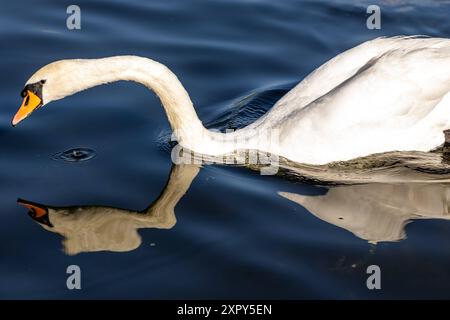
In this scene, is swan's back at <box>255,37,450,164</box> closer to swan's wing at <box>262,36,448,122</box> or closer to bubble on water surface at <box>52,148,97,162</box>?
swan's wing at <box>262,36,448,122</box>

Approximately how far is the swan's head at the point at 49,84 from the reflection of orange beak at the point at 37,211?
Answer: 0.77m

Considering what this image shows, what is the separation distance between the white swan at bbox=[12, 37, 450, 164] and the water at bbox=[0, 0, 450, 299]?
0.21 m

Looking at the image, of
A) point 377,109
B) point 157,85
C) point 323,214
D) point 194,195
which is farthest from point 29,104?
point 377,109

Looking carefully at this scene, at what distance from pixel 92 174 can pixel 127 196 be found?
0.54 metres

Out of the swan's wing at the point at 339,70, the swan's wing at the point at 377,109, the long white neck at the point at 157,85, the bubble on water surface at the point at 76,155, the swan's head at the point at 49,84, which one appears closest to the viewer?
the swan's head at the point at 49,84

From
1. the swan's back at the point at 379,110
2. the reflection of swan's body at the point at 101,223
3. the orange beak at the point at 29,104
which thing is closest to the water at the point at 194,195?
the reflection of swan's body at the point at 101,223

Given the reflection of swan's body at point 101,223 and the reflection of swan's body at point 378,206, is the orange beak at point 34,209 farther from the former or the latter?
the reflection of swan's body at point 378,206

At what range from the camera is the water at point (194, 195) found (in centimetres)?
672

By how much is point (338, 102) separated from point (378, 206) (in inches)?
45.5

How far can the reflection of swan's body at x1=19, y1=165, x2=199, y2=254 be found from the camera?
7.27 m

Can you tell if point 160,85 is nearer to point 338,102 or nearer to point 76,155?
point 76,155
